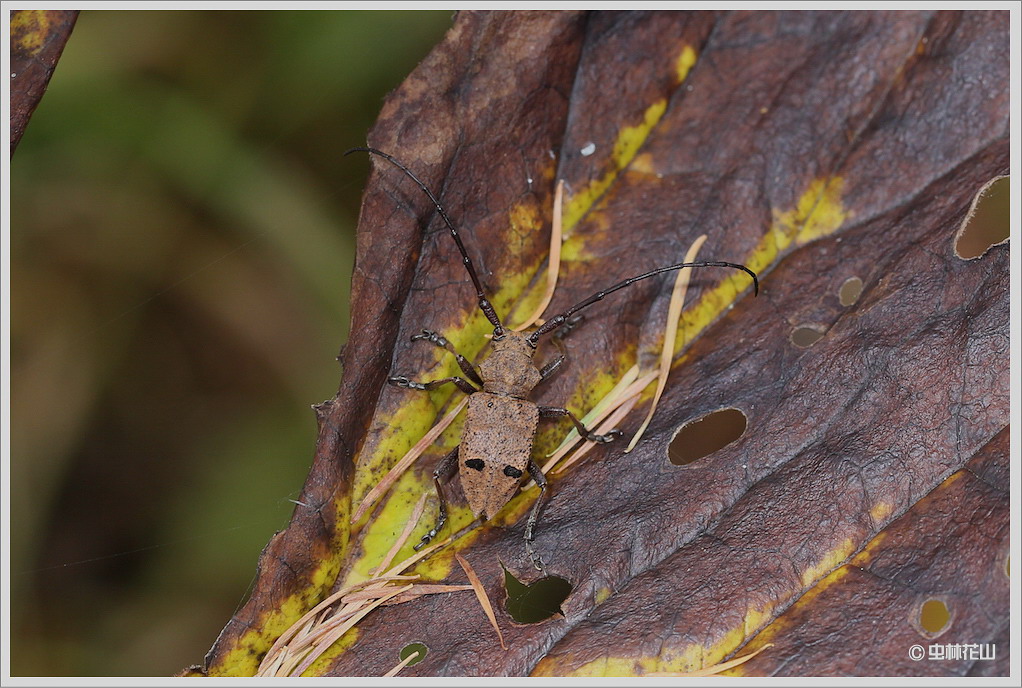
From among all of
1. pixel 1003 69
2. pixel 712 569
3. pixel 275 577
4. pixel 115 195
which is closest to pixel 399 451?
pixel 275 577

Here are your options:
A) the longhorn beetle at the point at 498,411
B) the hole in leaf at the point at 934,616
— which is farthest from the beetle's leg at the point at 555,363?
the hole in leaf at the point at 934,616

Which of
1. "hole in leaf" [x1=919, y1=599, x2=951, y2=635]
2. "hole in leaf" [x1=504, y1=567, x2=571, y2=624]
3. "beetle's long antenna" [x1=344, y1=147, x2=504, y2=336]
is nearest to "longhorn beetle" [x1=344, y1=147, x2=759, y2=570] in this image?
"beetle's long antenna" [x1=344, y1=147, x2=504, y2=336]

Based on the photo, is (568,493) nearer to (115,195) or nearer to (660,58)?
(660,58)

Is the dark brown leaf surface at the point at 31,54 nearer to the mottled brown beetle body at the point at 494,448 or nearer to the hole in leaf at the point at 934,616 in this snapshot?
the mottled brown beetle body at the point at 494,448

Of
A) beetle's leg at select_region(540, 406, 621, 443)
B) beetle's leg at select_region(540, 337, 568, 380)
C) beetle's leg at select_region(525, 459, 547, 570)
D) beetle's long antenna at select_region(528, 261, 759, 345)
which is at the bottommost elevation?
beetle's leg at select_region(525, 459, 547, 570)

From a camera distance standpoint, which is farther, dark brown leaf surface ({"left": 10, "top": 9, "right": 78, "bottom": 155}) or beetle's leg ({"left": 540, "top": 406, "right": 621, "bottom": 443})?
beetle's leg ({"left": 540, "top": 406, "right": 621, "bottom": 443})

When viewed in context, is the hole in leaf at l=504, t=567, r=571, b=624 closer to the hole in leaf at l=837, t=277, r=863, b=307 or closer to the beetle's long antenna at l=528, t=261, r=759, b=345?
the beetle's long antenna at l=528, t=261, r=759, b=345
